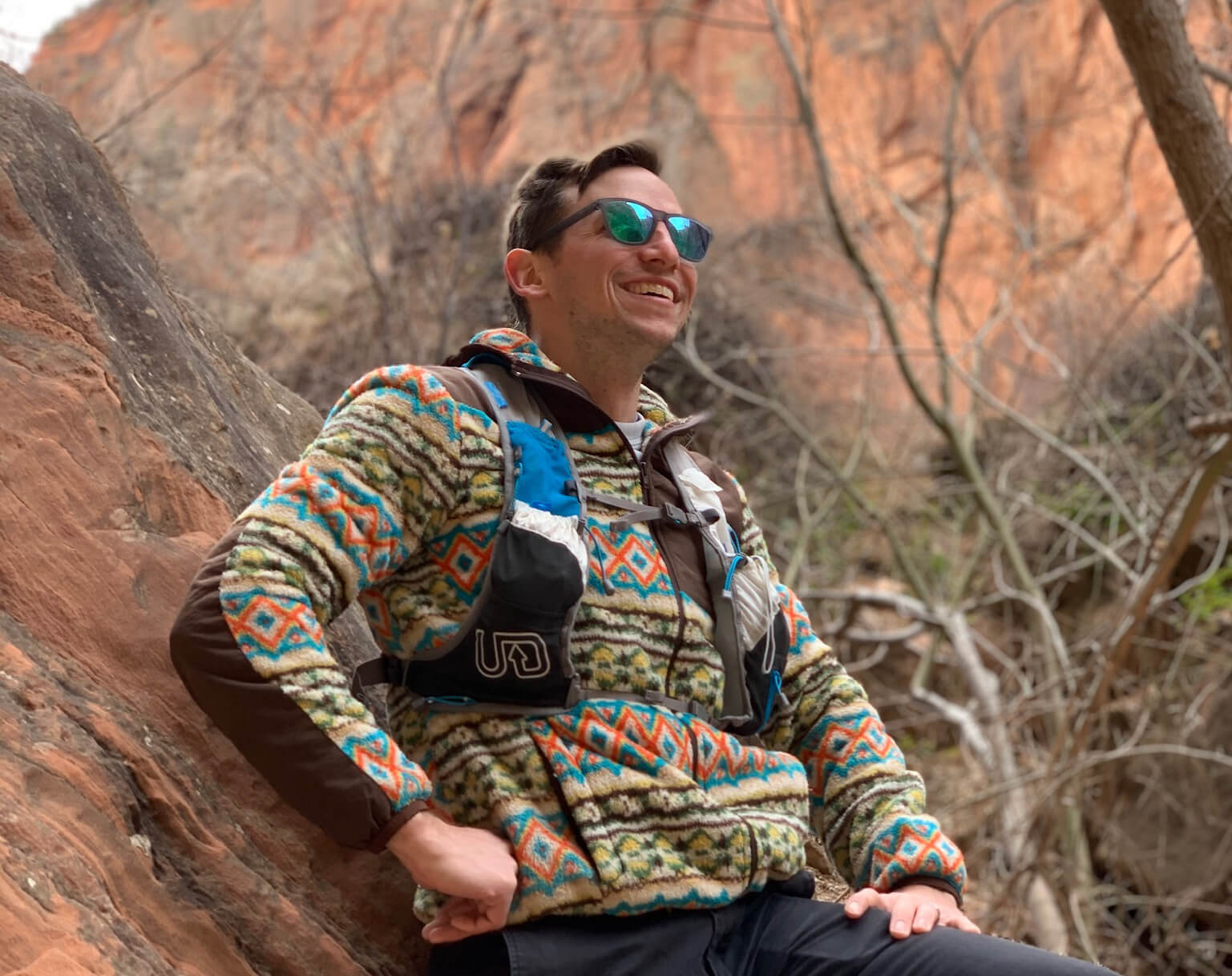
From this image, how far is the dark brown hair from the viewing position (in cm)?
207

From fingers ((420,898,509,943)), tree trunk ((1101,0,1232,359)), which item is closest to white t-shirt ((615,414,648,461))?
fingers ((420,898,509,943))

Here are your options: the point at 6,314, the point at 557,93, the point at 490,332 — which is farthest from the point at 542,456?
the point at 557,93

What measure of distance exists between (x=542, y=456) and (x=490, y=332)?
266mm

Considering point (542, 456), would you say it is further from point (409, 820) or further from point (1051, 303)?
point (1051, 303)

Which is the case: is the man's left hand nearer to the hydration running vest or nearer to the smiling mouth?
the hydration running vest

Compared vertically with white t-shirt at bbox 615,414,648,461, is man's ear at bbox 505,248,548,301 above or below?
above

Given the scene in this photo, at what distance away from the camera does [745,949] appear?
1743mm

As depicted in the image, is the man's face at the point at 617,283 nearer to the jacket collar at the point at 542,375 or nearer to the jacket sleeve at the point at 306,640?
the jacket collar at the point at 542,375

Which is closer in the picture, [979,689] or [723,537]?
[723,537]

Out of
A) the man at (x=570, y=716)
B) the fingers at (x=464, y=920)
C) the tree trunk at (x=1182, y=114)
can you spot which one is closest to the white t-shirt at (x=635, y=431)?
the man at (x=570, y=716)

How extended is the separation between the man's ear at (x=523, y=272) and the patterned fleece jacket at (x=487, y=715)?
0.53 ft

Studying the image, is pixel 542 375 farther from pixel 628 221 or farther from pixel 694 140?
pixel 694 140

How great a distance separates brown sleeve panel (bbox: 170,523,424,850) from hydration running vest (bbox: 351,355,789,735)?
215mm

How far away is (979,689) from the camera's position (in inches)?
257
